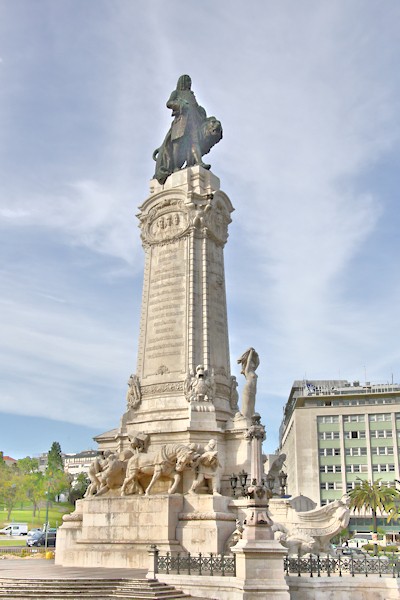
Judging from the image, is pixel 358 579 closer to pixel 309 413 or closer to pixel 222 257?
pixel 222 257

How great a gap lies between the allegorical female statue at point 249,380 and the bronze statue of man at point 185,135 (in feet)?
34.4

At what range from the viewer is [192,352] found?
2844cm

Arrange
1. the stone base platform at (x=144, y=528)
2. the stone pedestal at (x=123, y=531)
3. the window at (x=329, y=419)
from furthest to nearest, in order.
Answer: the window at (x=329, y=419) < the stone pedestal at (x=123, y=531) < the stone base platform at (x=144, y=528)

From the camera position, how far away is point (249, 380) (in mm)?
28484

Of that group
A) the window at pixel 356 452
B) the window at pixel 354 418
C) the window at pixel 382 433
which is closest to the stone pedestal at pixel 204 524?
the window at pixel 356 452

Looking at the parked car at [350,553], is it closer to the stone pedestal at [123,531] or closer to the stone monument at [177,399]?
the stone monument at [177,399]

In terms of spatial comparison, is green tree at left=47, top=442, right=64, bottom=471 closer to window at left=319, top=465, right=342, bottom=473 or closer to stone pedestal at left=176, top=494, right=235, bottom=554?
window at left=319, top=465, right=342, bottom=473

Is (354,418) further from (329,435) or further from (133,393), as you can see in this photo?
(133,393)

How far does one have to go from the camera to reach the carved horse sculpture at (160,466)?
2465cm

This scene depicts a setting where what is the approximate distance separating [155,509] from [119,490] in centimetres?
261

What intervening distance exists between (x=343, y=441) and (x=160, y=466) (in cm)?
6392

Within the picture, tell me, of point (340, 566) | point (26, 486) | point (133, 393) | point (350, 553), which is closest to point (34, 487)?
point (26, 486)

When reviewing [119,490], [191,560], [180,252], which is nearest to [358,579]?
[191,560]

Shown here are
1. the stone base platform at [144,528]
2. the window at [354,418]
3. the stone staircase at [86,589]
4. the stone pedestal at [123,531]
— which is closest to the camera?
the stone staircase at [86,589]
